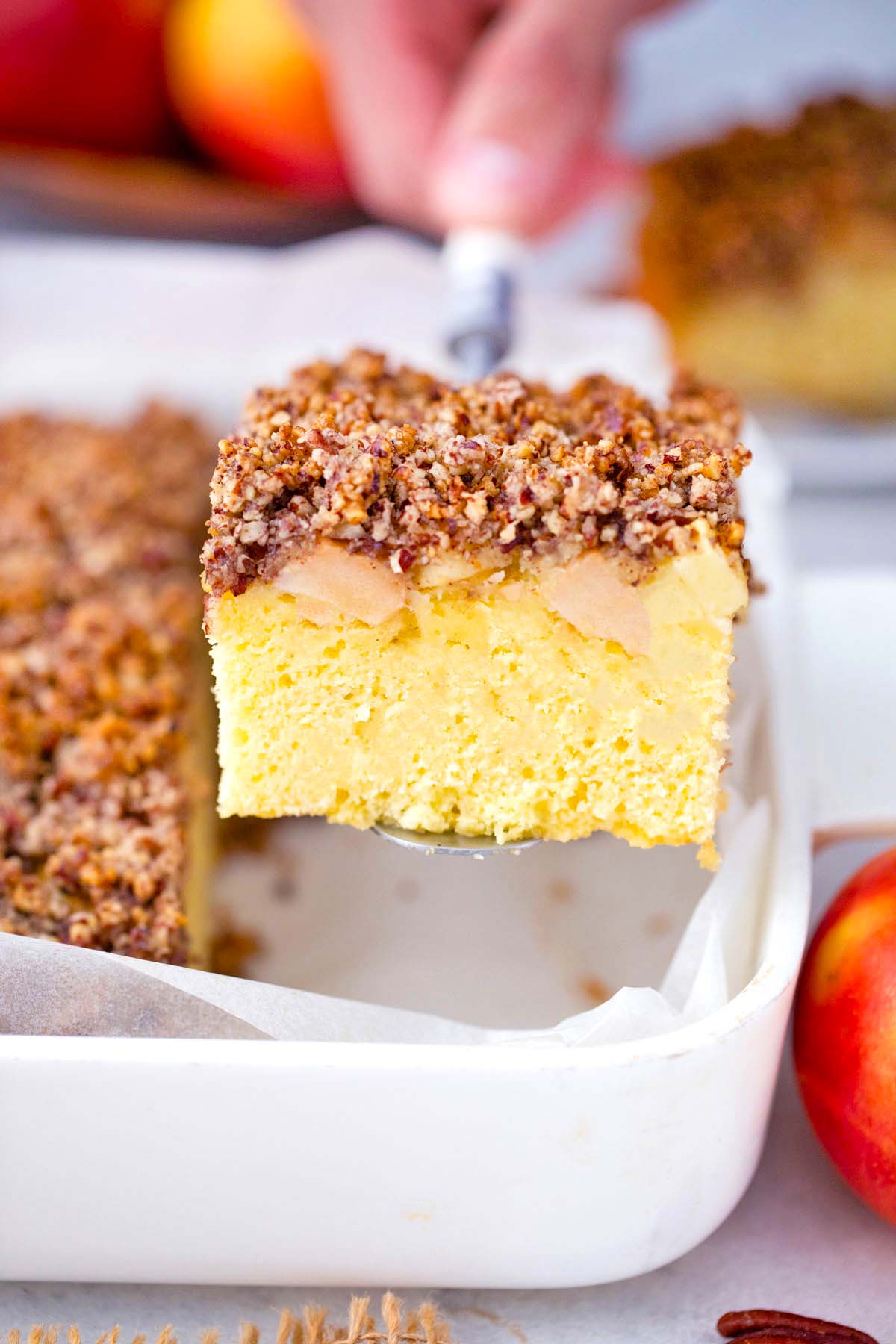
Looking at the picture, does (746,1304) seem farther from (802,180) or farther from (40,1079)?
(802,180)

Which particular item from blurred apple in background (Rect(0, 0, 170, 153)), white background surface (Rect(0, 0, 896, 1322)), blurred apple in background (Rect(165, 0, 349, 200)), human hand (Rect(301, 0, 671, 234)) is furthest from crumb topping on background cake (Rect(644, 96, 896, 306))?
white background surface (Rect(0, 0, 896, 1322))

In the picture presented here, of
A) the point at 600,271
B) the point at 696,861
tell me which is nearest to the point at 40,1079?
the point at 696,861

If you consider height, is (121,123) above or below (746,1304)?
above

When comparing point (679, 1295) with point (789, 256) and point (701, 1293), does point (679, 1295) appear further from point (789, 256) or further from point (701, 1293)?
point (789, 256)

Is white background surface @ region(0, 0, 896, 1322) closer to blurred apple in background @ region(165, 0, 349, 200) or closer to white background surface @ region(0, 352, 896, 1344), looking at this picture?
white background surface @ region(0, 352, 896, 1344)

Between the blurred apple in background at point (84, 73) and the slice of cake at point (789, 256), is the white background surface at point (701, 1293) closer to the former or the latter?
the slice of cake at point (789, 256)
